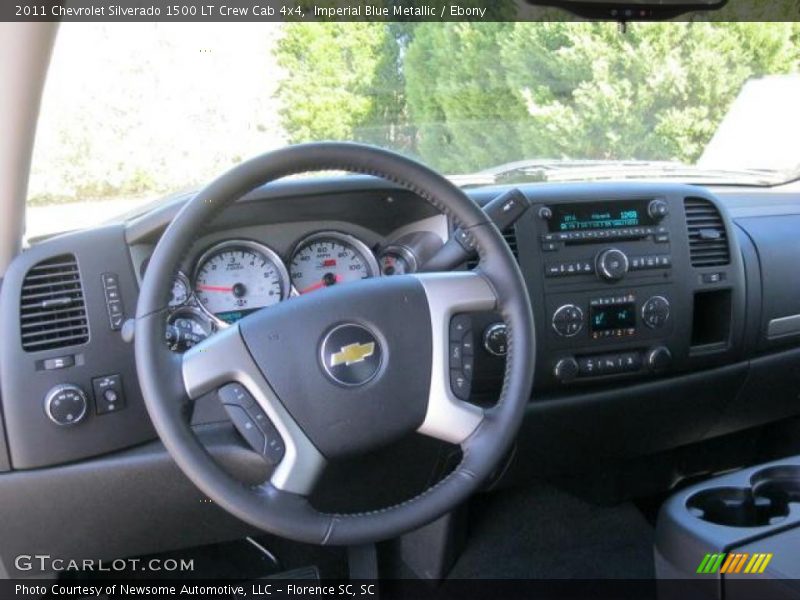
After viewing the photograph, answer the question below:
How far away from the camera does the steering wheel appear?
1613 mm

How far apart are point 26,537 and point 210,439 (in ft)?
2.00

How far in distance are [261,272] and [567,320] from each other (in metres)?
0.91

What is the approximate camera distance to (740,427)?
10.3ft

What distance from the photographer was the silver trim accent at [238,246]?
2158 mm

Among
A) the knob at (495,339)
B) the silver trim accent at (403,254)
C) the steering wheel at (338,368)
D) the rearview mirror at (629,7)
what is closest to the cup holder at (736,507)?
the steering wheel at (338,368)

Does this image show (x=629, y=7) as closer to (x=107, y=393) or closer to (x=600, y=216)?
(x=600, y=216)

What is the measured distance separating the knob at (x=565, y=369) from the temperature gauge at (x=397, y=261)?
0.59 metres

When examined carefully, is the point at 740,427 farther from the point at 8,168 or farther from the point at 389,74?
the point at 8,168

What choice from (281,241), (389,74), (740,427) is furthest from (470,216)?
(740,427)

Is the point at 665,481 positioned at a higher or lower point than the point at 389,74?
lower

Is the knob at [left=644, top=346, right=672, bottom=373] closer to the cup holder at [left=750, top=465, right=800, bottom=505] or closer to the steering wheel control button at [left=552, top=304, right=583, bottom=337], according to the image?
the steering wheel control button at [left=552, top=304, right=583, bottom=337]

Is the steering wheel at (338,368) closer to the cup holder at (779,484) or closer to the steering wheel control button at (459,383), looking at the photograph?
the steering wheel control button at (459,383)

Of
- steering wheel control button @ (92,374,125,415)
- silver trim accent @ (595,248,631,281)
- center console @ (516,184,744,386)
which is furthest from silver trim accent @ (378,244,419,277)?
A: steering wheel control button @ (92,374,125,415)

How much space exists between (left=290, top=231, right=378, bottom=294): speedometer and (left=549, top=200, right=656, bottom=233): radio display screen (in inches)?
23.0
